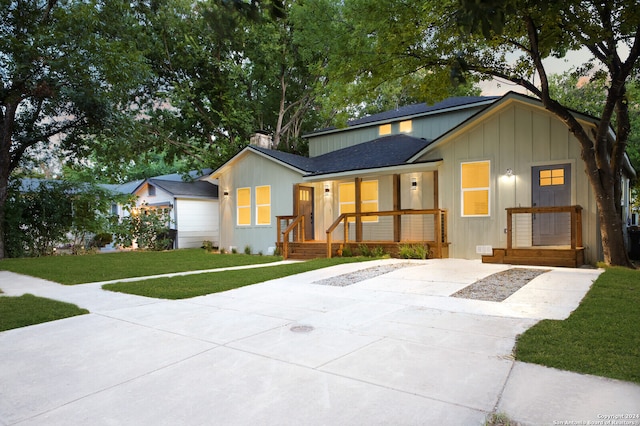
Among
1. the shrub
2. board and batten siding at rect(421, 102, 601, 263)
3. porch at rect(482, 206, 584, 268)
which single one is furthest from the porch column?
the shrub

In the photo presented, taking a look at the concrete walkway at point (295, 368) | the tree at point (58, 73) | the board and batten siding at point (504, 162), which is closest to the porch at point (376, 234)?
the board and batten siding at point (504, 162)

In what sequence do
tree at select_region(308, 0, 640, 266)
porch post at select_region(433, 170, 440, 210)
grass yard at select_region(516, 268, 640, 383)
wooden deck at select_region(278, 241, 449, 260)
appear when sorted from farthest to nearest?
porch post at select_region(433, 170, 440, 210) → wooden deck at select_region(278, 241, 449, 260) → tree at select_region(308, 0, 640, 266) → grass yard at select_region(516, 268, 640, 383)

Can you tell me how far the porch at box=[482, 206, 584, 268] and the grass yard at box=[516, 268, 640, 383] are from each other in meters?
3.56

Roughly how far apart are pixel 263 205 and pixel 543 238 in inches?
365

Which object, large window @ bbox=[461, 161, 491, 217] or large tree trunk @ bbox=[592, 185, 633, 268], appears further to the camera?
large window @ bbox=[461, 161, 491, 217]

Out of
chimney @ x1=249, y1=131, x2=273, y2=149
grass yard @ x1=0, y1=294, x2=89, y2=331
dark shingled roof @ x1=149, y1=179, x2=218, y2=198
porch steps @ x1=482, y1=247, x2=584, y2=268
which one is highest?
chimney @ x1=249, y1=131, x2=273, y2=149

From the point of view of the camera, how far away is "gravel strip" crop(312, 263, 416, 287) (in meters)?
7.26

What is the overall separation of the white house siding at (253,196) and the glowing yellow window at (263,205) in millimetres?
159

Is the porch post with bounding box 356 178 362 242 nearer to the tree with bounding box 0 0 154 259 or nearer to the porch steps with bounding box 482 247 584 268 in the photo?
→ the porch steps with bounding box 482 247 584 268

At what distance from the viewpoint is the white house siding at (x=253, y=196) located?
576 inches

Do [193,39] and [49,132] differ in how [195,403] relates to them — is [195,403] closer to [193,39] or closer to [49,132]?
[49,132]

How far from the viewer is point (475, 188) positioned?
10.8m

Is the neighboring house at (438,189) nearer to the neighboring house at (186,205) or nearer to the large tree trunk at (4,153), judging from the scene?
the neighboring house at (186,205)

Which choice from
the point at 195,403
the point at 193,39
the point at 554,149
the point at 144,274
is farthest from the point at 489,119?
the point at 193,39
